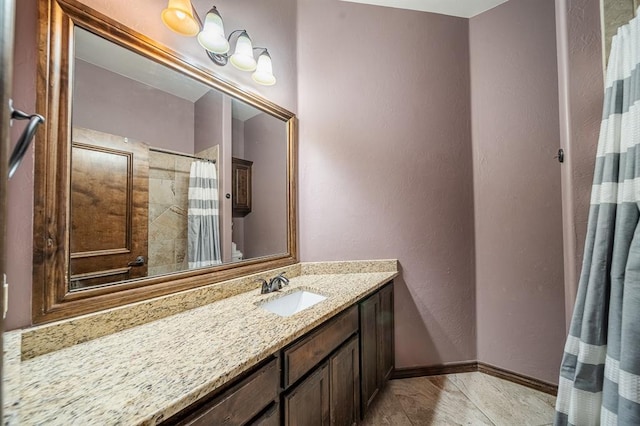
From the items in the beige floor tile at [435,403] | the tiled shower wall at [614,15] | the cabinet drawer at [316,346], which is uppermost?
the tiled shower wall at [614,15]

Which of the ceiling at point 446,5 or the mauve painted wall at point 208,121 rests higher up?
the ceiling at point 446,5

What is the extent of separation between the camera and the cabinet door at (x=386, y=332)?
63.5 inches

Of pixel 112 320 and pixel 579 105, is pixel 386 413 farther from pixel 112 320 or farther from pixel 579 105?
pixel 579 105

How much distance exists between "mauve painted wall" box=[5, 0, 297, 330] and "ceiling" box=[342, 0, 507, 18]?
0.72 m

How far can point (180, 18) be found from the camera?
3.54 feet

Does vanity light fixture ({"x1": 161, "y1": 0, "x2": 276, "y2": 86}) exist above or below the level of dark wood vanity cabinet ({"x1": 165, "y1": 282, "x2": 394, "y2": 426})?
above

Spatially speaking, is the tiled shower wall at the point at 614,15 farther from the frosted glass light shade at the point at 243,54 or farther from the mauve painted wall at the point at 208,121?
the mauve painted wall at the point at 208,121

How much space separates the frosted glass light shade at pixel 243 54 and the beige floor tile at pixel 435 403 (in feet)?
7.67

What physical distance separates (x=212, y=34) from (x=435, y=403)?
254 cm

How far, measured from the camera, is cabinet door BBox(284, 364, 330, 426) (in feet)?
2.93

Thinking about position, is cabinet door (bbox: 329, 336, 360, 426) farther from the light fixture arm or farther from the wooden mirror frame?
the light fixture arm

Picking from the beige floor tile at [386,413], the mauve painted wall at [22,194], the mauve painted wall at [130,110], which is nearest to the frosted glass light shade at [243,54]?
the mauve painted wall at [130,110]

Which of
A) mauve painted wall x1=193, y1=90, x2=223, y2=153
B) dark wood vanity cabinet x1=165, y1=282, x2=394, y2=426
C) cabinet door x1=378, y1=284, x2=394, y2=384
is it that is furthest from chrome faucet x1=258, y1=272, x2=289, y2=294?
mauve painted wall x1=193, y1=90, x2=223, y2=153

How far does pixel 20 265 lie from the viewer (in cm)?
74
